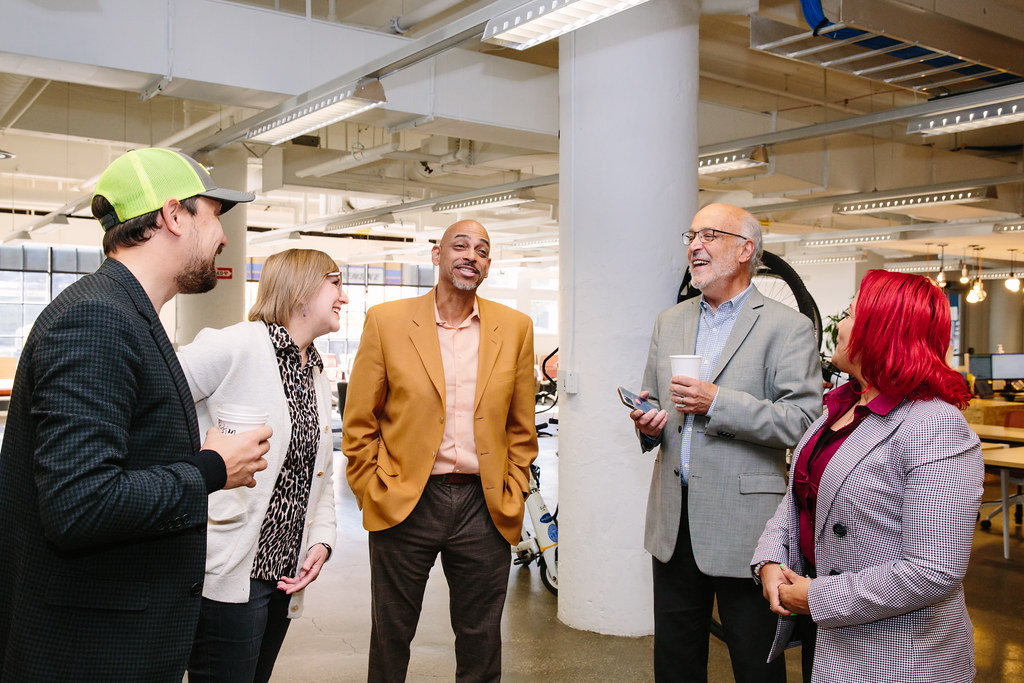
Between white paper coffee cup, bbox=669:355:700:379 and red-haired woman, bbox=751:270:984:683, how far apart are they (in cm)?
57

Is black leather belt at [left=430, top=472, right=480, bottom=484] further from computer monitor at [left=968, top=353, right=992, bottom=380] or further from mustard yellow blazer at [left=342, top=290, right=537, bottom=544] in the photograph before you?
computer monitor at [left=968, top=353, right=992, bottom=380]

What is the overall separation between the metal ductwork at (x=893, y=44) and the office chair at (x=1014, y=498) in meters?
2.78

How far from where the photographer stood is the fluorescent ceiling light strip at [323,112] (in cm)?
477

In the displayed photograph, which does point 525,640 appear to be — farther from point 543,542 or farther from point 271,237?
point 271,237

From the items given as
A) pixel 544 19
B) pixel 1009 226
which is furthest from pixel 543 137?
pixel 1009 226

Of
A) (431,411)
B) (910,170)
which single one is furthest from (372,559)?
(910,170)

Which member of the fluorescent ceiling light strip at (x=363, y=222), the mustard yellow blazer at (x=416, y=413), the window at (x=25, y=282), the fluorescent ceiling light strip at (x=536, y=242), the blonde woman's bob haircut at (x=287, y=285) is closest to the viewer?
the blonde woman's bob haircut at (x=287, y=285)

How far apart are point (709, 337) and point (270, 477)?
1401 millimetres

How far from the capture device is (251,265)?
21188 mm

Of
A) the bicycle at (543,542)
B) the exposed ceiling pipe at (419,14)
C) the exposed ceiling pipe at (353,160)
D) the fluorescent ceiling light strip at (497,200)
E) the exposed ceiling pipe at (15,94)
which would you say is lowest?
the bicycle at (543,542)

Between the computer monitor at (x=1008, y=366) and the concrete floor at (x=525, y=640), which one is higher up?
the computer monitor at (x=1008, y=366)

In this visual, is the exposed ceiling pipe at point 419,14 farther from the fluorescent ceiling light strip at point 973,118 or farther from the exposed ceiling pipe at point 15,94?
the fluorescent ceiling light strip at point 973,118

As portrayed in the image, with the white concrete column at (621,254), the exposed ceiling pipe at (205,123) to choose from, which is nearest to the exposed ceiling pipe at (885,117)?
the white concrete column at (621,254)

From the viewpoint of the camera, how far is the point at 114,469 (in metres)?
1.24
